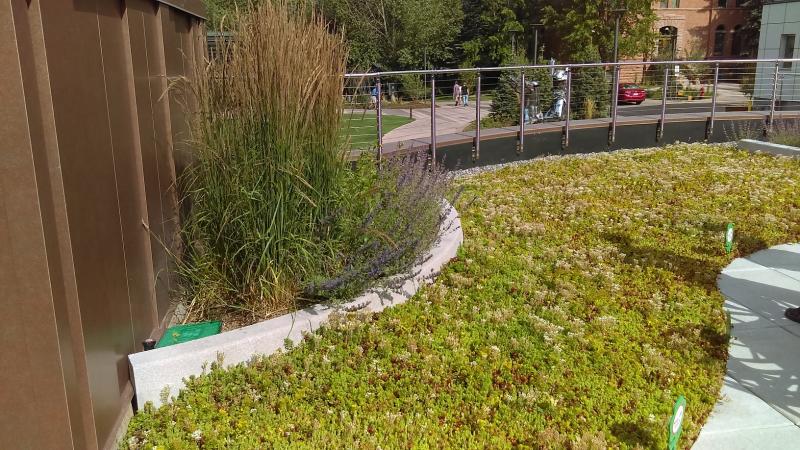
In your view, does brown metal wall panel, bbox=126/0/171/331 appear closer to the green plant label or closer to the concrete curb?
the green plant label

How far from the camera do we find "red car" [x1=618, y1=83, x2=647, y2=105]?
30.2m

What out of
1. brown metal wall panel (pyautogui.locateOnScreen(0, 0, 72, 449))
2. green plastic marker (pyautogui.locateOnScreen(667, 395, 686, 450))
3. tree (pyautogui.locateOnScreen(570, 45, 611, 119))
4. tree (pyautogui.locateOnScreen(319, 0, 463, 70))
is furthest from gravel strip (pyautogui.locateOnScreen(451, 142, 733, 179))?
tree (pyautogui.locateOnScreen(319, 0, 463, 70))

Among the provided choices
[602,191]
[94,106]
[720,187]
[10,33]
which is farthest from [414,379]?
[720,187]

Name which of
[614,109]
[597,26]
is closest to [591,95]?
[614,109]

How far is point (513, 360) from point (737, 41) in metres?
60.5

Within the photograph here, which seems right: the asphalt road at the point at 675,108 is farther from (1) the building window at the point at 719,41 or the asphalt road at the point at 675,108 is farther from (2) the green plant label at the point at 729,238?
(1) the building window at the point at 719,41

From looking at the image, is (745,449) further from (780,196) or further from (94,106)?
(780,196)

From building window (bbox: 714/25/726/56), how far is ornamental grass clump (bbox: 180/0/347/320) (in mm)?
59566

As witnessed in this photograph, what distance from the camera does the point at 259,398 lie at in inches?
136

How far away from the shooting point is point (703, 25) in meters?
55.0

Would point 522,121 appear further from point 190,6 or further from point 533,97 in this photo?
point 190,6

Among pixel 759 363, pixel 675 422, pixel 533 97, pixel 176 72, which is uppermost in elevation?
pixel 176 72

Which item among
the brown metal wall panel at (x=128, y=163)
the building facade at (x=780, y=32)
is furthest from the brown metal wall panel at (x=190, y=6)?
the building facade at (x=780, y=32)

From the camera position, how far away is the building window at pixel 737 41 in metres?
55.1
